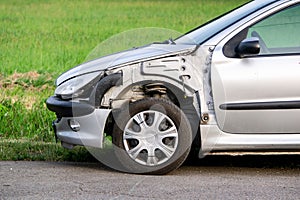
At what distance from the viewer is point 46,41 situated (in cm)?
2164

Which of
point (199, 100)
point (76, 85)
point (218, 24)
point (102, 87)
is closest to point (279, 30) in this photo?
point (218, 24)

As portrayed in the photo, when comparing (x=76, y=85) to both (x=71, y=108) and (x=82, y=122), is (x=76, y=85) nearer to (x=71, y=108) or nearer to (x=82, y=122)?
(x=71, y=108)

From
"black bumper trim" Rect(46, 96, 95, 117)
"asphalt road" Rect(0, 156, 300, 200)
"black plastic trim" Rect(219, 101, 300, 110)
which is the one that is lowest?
"asphalt road" Rect(0, 156, 300, 200)

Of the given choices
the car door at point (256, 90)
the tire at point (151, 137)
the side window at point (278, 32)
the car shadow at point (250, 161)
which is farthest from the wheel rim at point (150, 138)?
the side window at point (278, 32)

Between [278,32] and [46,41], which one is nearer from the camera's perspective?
[278,32]

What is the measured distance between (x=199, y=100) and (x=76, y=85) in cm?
111

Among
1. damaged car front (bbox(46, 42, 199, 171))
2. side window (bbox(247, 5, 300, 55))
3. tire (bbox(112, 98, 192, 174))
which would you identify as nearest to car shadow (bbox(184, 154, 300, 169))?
tire (bbox(112, 98, 192, 174))

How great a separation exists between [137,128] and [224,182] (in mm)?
910

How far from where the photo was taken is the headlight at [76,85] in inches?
308

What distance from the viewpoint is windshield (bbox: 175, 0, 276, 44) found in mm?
7941

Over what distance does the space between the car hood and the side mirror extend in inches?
17.1

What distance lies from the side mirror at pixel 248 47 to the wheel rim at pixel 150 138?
2.77 ft

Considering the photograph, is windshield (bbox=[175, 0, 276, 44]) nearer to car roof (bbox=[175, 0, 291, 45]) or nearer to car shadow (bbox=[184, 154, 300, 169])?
car roof (bbox=[175, 0, 291, 45])

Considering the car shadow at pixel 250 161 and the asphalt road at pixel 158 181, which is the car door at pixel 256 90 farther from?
the car shadow at pixel 250 161
